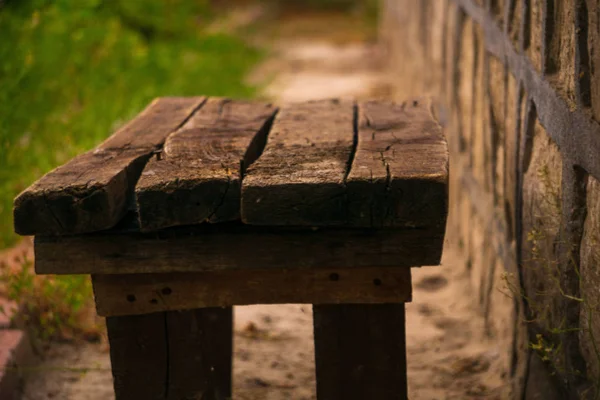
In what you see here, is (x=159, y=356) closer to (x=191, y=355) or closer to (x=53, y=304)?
(x=191, y=355)

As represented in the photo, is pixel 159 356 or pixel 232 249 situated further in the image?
pixel 159 356

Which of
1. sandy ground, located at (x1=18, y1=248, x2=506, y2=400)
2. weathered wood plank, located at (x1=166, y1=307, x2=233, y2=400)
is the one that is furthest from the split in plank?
sandy ground, located at (x1=18, y1=248, x2=506, y2=400)

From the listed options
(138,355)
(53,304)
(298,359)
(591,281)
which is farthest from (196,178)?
(53,304)

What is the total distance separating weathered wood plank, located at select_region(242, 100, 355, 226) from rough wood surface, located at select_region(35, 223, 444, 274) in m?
0.12

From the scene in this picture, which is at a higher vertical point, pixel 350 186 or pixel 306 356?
pixel 350 186

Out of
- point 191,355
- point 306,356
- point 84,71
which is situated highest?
point 84,71

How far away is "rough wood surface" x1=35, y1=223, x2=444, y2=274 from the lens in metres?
2.07

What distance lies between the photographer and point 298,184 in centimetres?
194

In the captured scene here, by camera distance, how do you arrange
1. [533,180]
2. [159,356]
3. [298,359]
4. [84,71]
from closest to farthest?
[159,356]
[533,180]
[298,359]
[84,71]

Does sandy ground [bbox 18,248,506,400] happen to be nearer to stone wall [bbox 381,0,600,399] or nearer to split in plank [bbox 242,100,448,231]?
stone wall [bbox 381,0,600,399]

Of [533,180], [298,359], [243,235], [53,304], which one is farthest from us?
[53,304]

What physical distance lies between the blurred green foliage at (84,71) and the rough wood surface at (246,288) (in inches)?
59.3

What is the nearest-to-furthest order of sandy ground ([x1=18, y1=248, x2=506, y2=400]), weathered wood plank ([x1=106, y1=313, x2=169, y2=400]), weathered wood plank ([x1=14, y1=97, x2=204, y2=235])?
1. weathered wood plank ([x1=14, y1=97, x2=204, y2=235])
2. weathered wood plank ([x1=106, y1=313, x2=169, y2=400])
3. sandy ground ([x1=18, y1=248, x2=506, y2=400])

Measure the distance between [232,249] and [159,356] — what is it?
41 centimetres
